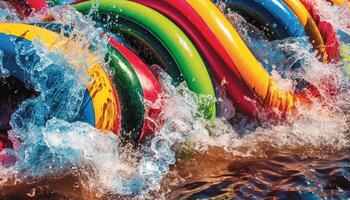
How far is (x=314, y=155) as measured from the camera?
3580 mm

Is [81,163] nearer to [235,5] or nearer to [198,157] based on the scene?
[198,157]

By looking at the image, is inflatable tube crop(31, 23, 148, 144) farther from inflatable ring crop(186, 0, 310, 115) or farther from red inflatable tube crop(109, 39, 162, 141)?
inflatable ring crop(186, 0, 310, 115)

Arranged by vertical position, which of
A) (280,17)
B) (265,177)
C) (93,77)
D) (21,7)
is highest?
(21,7)

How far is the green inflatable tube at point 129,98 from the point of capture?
3.45 metres

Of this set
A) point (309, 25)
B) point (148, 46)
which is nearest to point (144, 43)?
point (148, 46)

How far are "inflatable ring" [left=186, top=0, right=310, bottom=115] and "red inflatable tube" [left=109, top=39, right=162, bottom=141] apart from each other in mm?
689

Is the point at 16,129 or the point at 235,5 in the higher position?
the point at 235,5

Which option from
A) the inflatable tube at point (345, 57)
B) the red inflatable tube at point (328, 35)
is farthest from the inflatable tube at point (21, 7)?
the inflatable tube at point (345, 57)

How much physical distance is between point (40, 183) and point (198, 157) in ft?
3.67

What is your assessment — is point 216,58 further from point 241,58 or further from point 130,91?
point 130,91

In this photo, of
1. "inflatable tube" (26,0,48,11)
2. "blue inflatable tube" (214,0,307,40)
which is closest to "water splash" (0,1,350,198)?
"inflatable tube" (26,0,48,11)

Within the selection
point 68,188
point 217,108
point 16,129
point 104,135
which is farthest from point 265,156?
point 16,129

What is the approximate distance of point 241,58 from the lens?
13.0ft

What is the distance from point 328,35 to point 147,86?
7.73 feet
